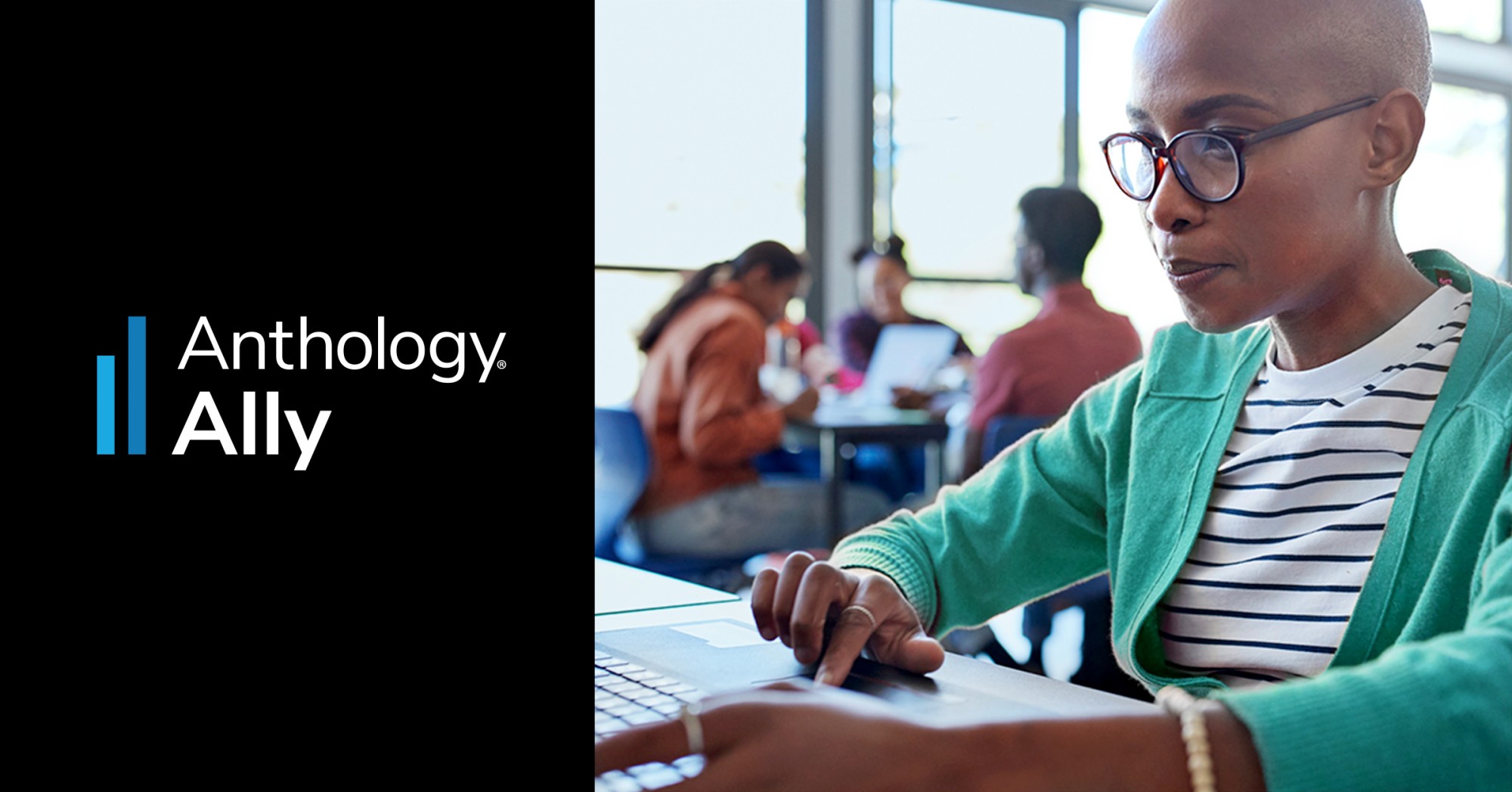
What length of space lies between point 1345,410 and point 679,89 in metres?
4.85

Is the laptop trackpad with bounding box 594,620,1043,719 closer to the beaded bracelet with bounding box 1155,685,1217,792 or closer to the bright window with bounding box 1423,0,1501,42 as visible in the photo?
the beaded bracelet with bounding box 1155,685,1217,792

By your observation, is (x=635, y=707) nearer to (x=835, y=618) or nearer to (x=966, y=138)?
(x=835, y=618)

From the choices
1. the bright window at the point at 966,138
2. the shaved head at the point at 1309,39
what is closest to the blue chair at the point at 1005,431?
the shaved head at the point at 1309,39

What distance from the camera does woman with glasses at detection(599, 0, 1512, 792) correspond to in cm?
80

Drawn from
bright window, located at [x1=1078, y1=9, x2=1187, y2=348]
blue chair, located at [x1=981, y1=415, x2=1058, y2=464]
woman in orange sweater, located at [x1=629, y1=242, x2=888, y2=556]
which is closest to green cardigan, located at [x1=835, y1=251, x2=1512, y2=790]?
blue chair, located at [x1=981, y1=415, x2=1058, y2=464]

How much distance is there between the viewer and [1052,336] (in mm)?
2654
